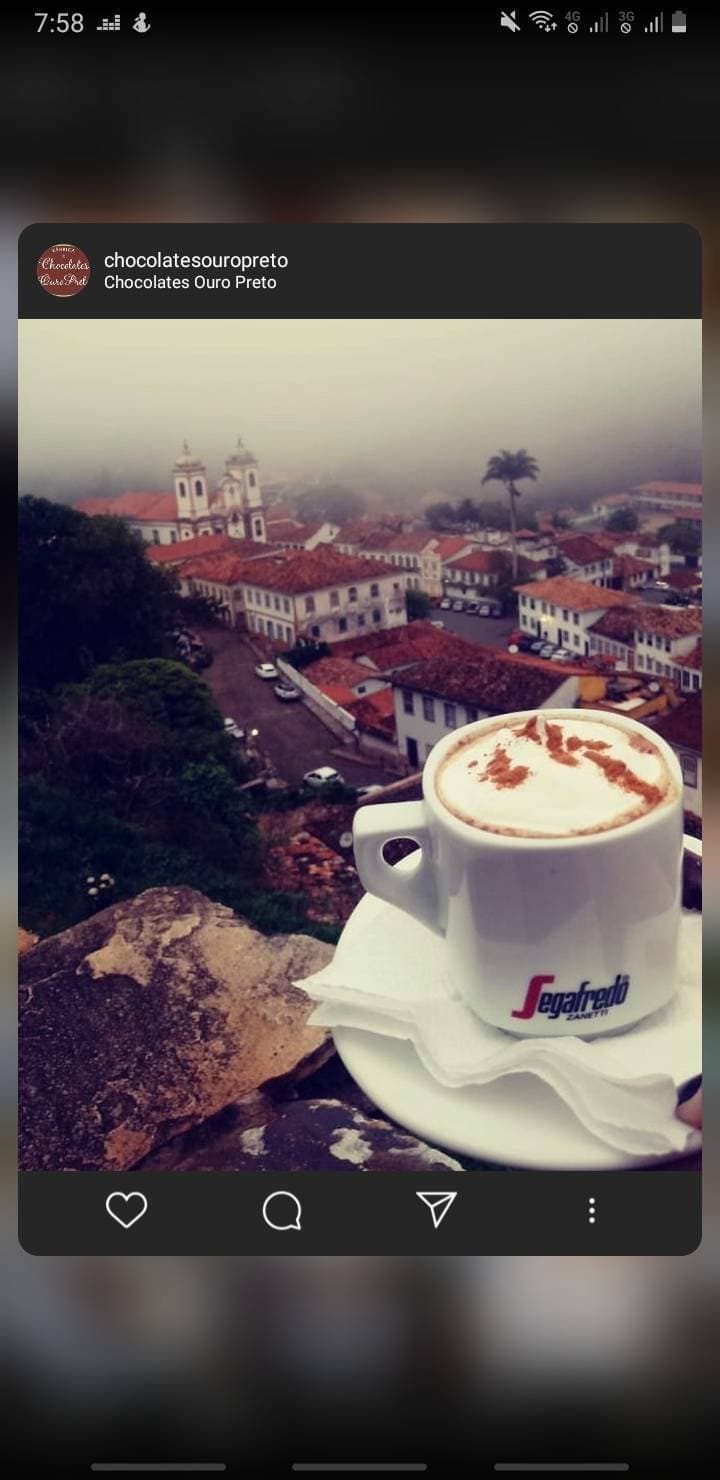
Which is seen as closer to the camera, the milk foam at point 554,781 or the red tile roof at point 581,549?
the milk foam at point 554,781

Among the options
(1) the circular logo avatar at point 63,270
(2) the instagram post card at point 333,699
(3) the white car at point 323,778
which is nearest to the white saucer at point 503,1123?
(2) the instagram post card at point 333,699

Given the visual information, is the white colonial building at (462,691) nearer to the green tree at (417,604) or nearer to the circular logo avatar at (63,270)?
the green tree at (417,604)

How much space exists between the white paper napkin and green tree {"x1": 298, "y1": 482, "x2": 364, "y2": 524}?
30 cm

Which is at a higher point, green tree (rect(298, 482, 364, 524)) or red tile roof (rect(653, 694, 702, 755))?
green tree (rect(298, 482, 364, 524))

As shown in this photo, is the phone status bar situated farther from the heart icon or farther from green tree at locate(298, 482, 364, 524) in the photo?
the heart icon

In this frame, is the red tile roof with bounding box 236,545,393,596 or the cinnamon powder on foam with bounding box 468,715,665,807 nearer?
the cinnamon powder on foam with bounding box 468,715,665,807

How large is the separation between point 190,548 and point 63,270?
8.1 inches

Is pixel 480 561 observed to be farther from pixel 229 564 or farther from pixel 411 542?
pixel 229 564

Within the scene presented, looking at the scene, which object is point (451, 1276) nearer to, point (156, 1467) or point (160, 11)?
point (156, 1467)

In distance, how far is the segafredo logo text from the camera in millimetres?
722

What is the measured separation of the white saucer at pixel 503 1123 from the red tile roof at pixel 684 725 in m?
0.25

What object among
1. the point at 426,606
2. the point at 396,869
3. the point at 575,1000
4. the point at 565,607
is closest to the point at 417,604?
the point at 426,606

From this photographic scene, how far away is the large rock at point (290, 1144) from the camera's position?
80 centimetres

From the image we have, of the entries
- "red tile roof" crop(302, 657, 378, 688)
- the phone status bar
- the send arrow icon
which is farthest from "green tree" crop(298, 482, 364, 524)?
the send arrow icon
